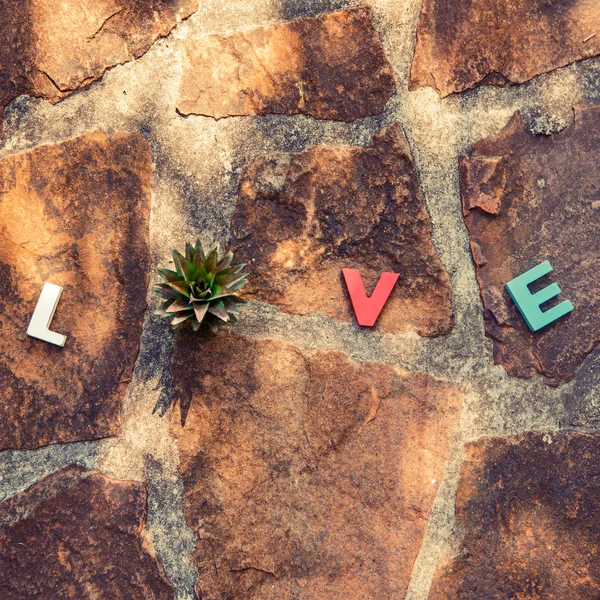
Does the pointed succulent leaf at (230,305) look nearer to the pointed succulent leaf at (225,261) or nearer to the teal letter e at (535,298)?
the pointed succulent leaf at (225,261)

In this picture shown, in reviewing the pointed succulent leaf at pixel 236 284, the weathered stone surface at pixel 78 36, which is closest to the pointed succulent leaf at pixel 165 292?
the pointed succulent leaf at pixel 236 284

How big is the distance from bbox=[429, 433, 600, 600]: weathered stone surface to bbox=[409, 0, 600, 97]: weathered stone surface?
0.75 meters

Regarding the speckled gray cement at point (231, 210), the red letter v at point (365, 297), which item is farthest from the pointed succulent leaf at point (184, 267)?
the red letter v at point (365, 297)

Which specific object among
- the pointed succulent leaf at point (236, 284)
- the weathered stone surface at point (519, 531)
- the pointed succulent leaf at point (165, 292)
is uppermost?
the pointed succulent leaf at point (236, 284)

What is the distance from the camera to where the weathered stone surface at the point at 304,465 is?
142 centimetres

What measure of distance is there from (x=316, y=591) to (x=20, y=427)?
27.3 inches

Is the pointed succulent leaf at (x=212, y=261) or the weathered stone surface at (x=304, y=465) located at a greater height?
the pointed succulent leaf at (x=212, y=261)

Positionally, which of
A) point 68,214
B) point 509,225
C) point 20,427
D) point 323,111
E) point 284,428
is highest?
point 323,111

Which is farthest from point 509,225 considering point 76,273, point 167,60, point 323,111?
point 76,273

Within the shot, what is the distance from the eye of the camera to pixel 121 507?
1440mm

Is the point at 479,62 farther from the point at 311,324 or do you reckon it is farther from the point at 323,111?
the point at 311,324

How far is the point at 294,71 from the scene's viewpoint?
1.44 meters

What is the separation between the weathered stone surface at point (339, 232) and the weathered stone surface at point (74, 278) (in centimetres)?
24

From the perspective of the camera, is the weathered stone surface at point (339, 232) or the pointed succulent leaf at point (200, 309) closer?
the pointed succulent leaf at point (200, 309)
